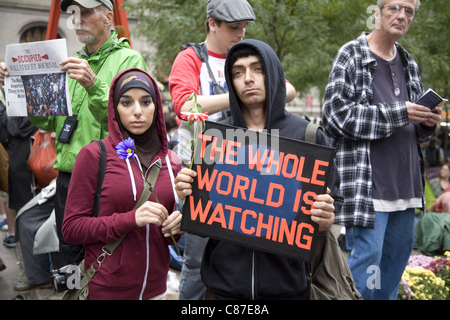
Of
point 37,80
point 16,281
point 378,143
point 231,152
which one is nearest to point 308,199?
point 231,152

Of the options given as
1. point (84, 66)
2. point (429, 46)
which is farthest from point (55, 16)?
point (429, 46)

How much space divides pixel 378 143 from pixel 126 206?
6.03 ft

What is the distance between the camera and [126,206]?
2633 mm

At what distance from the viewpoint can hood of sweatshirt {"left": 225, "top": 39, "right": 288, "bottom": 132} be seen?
246 centimetres

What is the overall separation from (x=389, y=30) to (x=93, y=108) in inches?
81.2

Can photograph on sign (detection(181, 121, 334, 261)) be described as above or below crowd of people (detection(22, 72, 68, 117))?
below

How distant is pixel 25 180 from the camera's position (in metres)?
6.79

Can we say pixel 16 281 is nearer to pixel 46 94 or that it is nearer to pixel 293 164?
pixel 46 94

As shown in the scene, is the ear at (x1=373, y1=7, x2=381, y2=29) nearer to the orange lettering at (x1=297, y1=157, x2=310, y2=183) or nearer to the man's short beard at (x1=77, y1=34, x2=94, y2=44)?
the orange lettering at (x1=297, y1=157, x2=310, y2=183)

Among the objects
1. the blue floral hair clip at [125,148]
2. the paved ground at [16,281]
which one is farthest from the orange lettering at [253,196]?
the paved ground at [16,281]

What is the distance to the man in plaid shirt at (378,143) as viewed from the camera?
11.2ft

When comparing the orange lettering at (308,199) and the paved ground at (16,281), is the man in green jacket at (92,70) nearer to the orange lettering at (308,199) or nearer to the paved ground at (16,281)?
the orange lettering at (308,199)

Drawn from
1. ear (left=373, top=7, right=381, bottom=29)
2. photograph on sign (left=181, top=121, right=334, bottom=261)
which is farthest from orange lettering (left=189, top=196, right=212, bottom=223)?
ear (left=373, top=7, right=381, bottom=29)

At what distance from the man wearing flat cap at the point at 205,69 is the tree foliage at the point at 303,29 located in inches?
157
